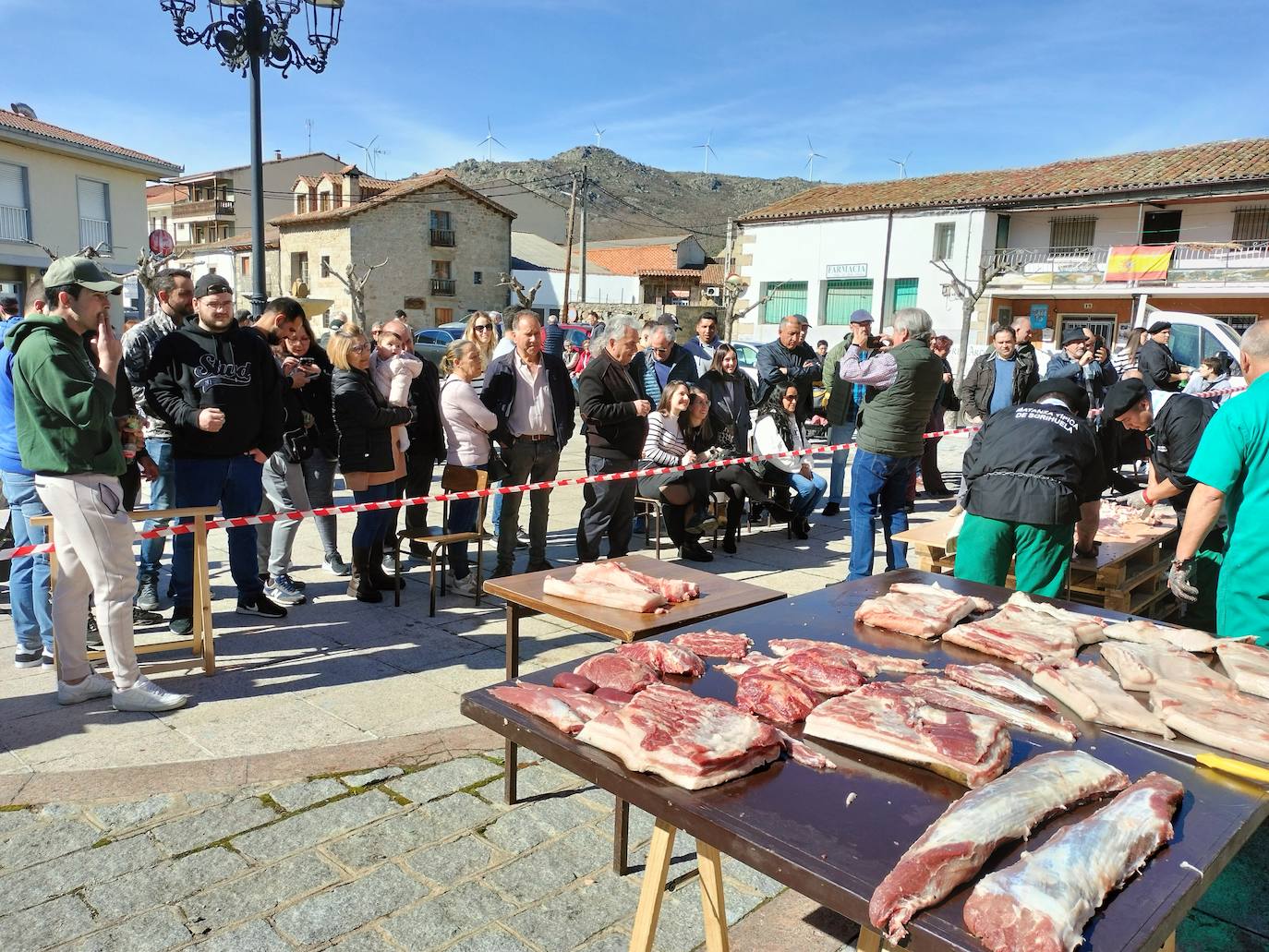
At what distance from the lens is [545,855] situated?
10.0ft

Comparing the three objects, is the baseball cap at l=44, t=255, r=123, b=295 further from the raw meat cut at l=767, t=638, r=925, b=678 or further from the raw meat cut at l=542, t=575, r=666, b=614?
the raw meat cut at l=767, t=638, r=925, b=678

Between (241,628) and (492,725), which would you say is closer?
(492,725)

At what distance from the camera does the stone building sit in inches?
1657

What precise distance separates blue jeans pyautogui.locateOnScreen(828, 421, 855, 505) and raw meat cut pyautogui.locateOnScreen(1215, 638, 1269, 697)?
20.1 feet

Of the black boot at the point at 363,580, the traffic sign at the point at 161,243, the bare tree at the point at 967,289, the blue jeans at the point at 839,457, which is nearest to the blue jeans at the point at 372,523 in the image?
the black boot at the point at 363,580

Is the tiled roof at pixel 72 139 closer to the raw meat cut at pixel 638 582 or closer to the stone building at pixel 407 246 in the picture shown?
the stone building at pixel 407 246

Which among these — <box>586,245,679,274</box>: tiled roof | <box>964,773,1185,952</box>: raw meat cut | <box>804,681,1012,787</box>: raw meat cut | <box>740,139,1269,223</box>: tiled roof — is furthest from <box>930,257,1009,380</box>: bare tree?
<box>964,773,1185,952</box>: raw meat cut

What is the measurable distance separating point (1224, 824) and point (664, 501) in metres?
5.32

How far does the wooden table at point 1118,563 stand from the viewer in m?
5.25

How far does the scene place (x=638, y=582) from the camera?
12.3 ft

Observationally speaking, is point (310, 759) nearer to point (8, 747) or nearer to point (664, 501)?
point (8, 747)

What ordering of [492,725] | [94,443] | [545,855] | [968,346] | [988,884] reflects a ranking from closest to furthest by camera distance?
[988,884]
[492,725]
[545,855]
[94,443]
[968,346]

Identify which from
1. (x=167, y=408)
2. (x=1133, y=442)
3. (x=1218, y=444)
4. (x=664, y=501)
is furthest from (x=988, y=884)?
(x=1133, y=442)

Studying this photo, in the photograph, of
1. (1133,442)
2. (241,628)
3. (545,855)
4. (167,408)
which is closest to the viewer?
(545,855)
